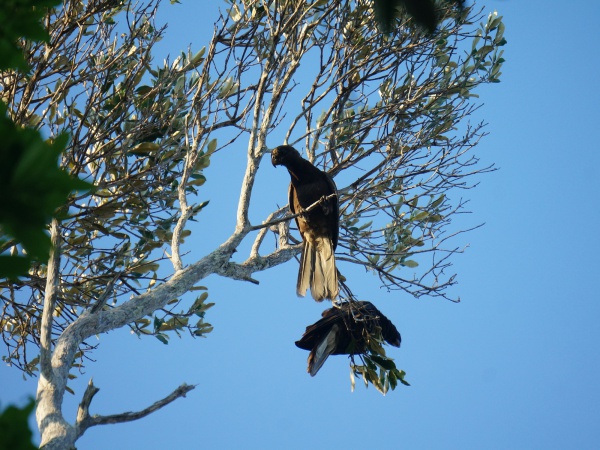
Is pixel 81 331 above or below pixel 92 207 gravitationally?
below

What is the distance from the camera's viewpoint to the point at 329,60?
5277mm

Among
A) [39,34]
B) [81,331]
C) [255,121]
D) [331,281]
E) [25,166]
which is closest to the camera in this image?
[25,166]

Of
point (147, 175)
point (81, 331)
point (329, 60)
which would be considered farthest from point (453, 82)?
point (81, 331)

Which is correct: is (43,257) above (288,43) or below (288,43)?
below

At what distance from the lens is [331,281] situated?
18.2 ft

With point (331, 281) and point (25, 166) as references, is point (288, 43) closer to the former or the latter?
point (331, 281)

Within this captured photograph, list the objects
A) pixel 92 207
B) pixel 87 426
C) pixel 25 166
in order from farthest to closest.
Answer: pixel 92 207 → pixel 87 426 → pixel 25 166

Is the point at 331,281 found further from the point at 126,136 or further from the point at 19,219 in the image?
the point at 19,219

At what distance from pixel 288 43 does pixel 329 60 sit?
1.49 feet

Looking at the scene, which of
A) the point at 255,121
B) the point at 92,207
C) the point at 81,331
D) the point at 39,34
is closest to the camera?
the point at 39,34

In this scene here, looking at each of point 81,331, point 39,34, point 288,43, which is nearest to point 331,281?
point 288,43

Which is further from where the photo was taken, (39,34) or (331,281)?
(331,281)

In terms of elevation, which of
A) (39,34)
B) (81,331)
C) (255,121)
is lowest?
(39,34)

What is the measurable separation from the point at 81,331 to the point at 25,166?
10.8 ft
